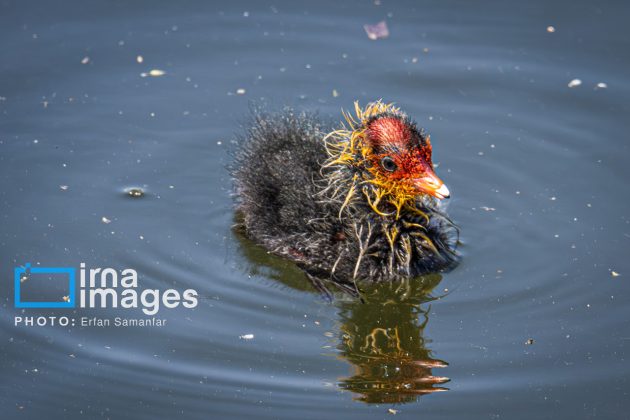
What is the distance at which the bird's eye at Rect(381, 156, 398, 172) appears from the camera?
6267 mm

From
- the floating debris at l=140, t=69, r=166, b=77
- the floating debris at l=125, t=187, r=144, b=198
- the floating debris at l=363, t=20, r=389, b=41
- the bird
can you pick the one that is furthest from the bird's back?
the floating debris at l=363, t=20, r=389, b=41

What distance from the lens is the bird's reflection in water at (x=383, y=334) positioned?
5797 mm

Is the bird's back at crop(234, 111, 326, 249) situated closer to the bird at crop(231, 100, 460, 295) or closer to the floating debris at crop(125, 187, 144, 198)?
the bird at crop(231, 100, 460, 295)

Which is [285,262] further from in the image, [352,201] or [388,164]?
[388,164]

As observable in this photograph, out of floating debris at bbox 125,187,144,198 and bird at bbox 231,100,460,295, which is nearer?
bird at bbox 231,100,460,295

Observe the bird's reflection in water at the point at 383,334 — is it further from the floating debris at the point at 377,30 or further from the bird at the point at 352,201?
the floating debris at the point at 377,30

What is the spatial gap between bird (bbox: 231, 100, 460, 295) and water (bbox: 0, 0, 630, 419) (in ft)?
0.52

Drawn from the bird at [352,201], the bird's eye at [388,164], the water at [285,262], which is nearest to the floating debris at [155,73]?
the water at [285,262]

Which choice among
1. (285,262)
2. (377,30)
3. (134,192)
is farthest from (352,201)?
(377,30)

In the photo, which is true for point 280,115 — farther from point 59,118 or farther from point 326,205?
point 59,118

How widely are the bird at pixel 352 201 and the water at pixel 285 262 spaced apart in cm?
16

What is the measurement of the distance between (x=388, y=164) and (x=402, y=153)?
0.37ft

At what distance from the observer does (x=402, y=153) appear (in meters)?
6.23

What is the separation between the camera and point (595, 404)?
568 centimetres
